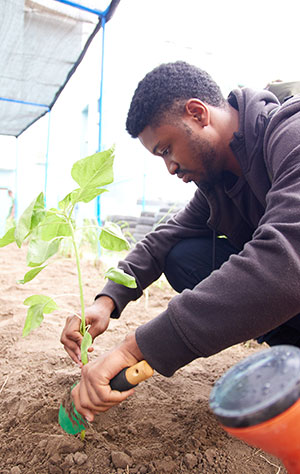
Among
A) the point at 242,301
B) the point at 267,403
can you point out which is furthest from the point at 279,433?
the point at 242,301

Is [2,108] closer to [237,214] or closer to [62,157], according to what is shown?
[237,214]

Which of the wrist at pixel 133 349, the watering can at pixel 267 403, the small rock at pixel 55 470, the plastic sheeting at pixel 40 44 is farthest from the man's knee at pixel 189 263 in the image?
the plastic sheeting at pixel 40 44

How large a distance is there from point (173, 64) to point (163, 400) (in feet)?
3.67

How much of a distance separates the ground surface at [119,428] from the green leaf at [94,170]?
0.66 meters

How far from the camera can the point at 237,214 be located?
1343mm

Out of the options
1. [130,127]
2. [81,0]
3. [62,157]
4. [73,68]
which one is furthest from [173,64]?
[62,157]

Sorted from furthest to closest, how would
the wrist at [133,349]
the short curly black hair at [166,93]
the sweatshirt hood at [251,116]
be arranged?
the short curly black hair at [166,93], the sweatshirt hood at [251,116], the wrist at [133,349]

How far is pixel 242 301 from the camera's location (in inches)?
27.7

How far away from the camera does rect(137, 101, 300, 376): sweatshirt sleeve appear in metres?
0.69

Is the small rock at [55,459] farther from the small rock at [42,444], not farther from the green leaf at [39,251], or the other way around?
the green leaf at [39,251]

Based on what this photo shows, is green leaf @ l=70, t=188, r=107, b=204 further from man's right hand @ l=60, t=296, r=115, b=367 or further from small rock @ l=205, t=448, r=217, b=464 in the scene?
small rock @ l=205, t=448, r=217, b=464

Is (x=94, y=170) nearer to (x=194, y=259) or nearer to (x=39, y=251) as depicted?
(x=39, y=251)

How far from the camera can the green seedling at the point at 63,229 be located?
2.87 ft

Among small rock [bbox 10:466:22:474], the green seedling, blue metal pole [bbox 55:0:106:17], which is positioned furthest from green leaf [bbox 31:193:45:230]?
blue metal pole [bbox 55:0:106:17]
